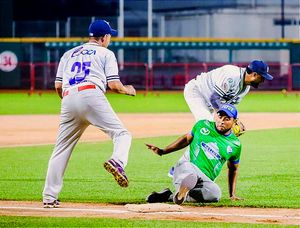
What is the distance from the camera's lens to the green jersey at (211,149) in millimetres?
12016

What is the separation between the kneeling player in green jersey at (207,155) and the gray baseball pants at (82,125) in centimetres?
53

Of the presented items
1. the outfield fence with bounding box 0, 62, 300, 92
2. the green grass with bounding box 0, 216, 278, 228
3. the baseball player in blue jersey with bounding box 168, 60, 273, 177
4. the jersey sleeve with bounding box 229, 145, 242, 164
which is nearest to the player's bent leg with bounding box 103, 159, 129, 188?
the green grass with bounding box 0, 216, 278, 228

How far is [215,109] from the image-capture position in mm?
13516

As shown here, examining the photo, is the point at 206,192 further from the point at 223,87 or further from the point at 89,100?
the point at 89,100

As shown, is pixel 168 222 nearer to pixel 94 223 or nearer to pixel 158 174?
pixel 94 223

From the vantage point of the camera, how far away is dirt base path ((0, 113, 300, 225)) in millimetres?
11031

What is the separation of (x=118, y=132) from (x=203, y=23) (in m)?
48.4

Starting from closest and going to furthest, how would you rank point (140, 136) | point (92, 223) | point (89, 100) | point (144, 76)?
point (92, 223), point (89, 100), point (140, 136), point (144, 76)

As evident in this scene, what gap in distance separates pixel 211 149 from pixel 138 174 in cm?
355

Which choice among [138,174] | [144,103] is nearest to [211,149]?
[138,174]

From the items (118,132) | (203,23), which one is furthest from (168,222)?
(203,23)

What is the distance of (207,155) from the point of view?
12.1 meters

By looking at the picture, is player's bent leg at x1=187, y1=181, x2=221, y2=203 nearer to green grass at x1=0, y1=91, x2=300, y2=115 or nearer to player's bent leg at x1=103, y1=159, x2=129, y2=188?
player's bent leg at x1=103, y1=159, x2=129, y2=188

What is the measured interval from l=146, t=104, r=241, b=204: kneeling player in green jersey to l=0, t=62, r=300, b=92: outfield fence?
3399cm
